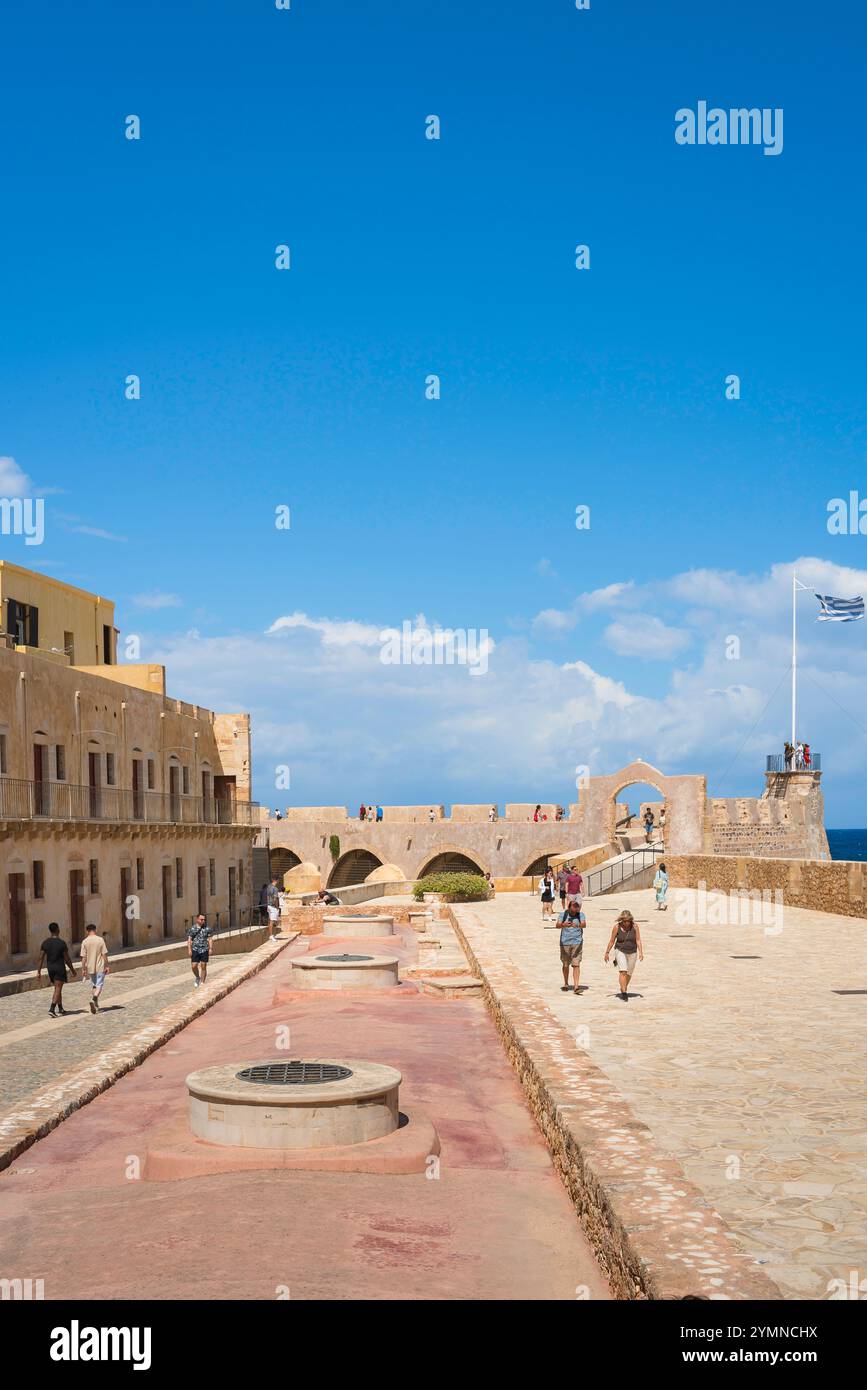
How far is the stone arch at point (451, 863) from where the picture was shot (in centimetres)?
5819

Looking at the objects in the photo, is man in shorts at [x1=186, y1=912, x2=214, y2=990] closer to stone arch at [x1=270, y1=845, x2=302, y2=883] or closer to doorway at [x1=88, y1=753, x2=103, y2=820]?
doorway at [x1=88, y1=753, x2=103, y2=820]

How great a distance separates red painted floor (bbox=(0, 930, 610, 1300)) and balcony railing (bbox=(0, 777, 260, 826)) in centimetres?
1748

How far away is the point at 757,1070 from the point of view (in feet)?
35.3

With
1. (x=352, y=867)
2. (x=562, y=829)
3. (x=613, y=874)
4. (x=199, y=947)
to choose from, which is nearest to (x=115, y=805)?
(x=199, y=947)

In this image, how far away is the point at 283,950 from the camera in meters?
30.3

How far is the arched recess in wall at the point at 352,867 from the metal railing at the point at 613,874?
65.9 ft

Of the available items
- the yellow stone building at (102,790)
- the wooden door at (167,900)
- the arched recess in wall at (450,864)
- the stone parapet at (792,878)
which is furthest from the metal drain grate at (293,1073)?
the arched recess in wall at (450,864)

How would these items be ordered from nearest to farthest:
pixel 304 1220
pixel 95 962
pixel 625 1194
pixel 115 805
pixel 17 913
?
1. pixel 625 1194
2. pixel 304 1220
3. pixel 95 962
4. pixel 17 913
5. pixel 115 805

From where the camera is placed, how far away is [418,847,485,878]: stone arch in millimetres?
58188

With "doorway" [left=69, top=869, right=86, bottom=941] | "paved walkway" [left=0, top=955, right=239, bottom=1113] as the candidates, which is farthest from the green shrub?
"paved walkway" [left=0, top=955, right=239, bottom=1113]

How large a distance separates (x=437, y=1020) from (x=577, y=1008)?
2650 mm

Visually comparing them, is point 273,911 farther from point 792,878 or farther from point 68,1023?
point 68,1023

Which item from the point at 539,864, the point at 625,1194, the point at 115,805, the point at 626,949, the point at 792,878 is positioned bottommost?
the point at 539,864

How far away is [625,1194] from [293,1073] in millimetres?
4592
